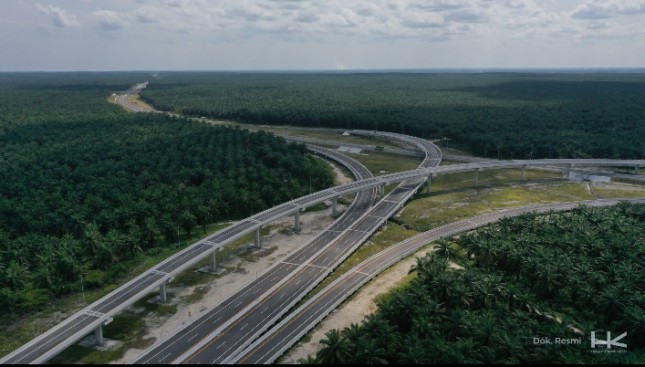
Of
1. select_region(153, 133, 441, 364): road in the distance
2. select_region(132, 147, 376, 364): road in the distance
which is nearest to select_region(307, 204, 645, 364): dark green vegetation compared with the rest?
select_region(153, 133, 441, 364): road in the distance

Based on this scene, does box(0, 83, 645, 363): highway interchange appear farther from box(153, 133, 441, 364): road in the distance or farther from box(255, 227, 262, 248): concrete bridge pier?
box(255, 227, 262, 248): concrete bridge pier

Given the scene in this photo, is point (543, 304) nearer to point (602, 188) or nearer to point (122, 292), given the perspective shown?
point (122, 292)

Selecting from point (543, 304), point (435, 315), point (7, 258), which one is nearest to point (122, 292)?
point (7, 258)

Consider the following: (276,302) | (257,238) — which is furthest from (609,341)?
(257,238)

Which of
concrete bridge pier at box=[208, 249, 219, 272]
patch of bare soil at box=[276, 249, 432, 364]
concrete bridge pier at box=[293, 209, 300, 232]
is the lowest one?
patch of bare soil at box=[276, 249, 432, 364]

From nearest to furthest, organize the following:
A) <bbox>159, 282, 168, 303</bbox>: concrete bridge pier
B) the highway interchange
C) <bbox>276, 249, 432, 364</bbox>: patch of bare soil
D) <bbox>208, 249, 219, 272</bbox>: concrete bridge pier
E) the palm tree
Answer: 1. the palm tree
2. the highway interchange
3. <bbox>276, 249, 432, 364</bbox>: patch of bare soil
4. <bbox>159, 282, 168, 303</bbox>: concrete bridge pier
5. <bbox>208, 249, 219, 272</bbox>: concrete bridge pier

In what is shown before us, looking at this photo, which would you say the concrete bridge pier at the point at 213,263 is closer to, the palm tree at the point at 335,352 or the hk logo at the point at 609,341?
the palm tree at the point at 335,352

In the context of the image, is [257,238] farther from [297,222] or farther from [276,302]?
[276,302]

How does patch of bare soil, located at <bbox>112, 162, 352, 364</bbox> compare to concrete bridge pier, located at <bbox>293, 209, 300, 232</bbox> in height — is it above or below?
below
